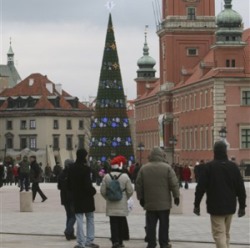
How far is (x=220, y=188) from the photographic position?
47.4 feet

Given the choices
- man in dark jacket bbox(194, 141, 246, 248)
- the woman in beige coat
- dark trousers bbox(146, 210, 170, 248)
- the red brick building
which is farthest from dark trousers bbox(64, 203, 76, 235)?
the red brick building

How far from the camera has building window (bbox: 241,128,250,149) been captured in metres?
Answer: 84.2

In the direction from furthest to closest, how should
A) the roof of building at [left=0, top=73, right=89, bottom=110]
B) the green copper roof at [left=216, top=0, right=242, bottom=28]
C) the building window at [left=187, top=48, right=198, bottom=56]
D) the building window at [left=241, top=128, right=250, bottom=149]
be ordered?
1. the roof of building at [left=0, top=73, right=89, bottom=110]
2. the building window at [left=187, top=48, right=198, bottom=56]
3. the green copper roof at [left=216, top=0, right=242, bottom=28]
4. the building window at [left=241, top=128, right=250, bottom=149]

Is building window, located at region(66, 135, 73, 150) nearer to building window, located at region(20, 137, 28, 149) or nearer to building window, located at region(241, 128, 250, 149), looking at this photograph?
building window, located at region(20, 137, 28, 149)

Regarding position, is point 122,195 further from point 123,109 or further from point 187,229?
point 123,109

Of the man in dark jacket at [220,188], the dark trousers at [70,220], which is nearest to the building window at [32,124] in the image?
the dark trousers at [70,220]

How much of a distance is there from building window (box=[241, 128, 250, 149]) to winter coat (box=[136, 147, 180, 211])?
222ft

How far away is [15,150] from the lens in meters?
119

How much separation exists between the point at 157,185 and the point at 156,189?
0.07 meters

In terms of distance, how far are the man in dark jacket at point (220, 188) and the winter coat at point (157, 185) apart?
2.21m

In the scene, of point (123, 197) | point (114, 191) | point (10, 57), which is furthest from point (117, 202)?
point (10, 57)

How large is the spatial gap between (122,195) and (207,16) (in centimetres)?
8414

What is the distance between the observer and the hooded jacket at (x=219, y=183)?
1444 centimetres

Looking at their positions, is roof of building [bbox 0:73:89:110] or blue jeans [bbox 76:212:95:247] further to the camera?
roof of building [bbox 0:73:89:110]
